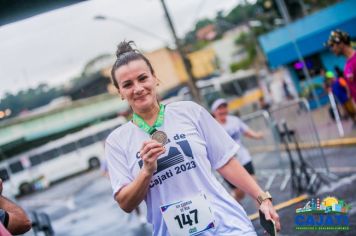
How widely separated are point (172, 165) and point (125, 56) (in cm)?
69

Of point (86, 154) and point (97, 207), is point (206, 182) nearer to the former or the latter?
point (97, 207)

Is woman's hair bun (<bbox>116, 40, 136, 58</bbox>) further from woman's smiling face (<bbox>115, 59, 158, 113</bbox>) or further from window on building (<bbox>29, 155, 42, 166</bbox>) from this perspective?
window on building (<bbox>29, 155, 42, 166</bbox>)

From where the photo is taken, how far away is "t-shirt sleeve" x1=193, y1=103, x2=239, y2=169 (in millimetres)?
2615

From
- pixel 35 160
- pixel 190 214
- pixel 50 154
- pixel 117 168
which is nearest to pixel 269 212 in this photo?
pixel 190 214

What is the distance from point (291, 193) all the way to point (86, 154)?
91.1 ft

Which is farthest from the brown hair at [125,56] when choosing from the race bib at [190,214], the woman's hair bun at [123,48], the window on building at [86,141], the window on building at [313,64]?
the window on building at [86,141]

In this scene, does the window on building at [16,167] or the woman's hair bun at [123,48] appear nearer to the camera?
the woman's hair bun at [123,48]

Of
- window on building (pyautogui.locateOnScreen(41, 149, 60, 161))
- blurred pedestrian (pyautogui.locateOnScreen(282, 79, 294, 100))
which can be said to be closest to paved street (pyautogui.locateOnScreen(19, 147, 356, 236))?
window on building (pyautogui.locateOnScreen(41, 149, 60, 161))

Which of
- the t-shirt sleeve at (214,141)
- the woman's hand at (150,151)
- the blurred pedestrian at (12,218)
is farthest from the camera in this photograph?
the t-shirt sleeve at (214,141)

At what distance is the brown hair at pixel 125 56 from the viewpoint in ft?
8.18

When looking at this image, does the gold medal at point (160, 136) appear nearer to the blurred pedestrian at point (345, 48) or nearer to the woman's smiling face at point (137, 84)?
the woman's smiling face at point (137, 84)

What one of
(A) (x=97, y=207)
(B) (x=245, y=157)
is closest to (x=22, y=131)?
(A) (x=97, y=207)

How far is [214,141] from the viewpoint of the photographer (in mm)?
2619

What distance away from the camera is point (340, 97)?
9531 mm
